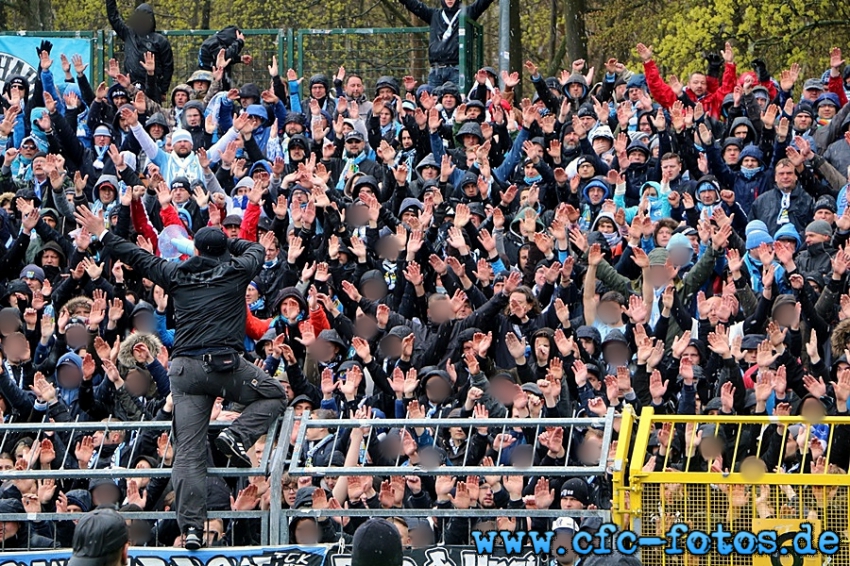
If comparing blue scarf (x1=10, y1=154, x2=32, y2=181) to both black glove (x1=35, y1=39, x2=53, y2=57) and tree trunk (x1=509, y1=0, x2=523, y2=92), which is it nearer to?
black glove (x1=35, y1=39, x2=53, y2=57)

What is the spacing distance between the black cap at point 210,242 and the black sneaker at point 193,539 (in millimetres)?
1883

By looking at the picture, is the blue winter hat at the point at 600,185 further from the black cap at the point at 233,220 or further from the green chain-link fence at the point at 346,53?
the green chain-link fence at the point at 346,53

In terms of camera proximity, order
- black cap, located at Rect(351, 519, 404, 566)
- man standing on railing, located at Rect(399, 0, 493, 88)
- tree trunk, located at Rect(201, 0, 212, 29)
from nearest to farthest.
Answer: black cap, located at Rect(351, 519, 404, 566)
man standing on railing, located at Rect(399, 0, 493, 88)
tree trunk, located at Rect(201, 0, 212, 29)

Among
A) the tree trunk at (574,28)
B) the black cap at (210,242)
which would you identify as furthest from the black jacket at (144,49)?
the tree trunk at (574,28)

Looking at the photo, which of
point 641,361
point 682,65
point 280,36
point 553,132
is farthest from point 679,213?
point 682,65

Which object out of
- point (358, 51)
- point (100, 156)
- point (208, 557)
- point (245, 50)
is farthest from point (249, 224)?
point (245, 50)

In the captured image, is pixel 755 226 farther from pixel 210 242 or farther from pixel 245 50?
pixel 245 50

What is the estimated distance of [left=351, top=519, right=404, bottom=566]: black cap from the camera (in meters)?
5.68

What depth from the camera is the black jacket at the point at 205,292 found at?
1023 centimetres

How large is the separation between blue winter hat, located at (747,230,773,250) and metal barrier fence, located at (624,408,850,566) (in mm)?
5234

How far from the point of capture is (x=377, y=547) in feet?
18.7

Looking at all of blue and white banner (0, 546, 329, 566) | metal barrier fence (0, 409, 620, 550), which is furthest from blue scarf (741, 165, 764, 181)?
blue and white banner (0, 546, 329, 566)

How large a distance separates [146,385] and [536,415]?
3.34 m

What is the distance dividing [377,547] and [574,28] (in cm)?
2450
